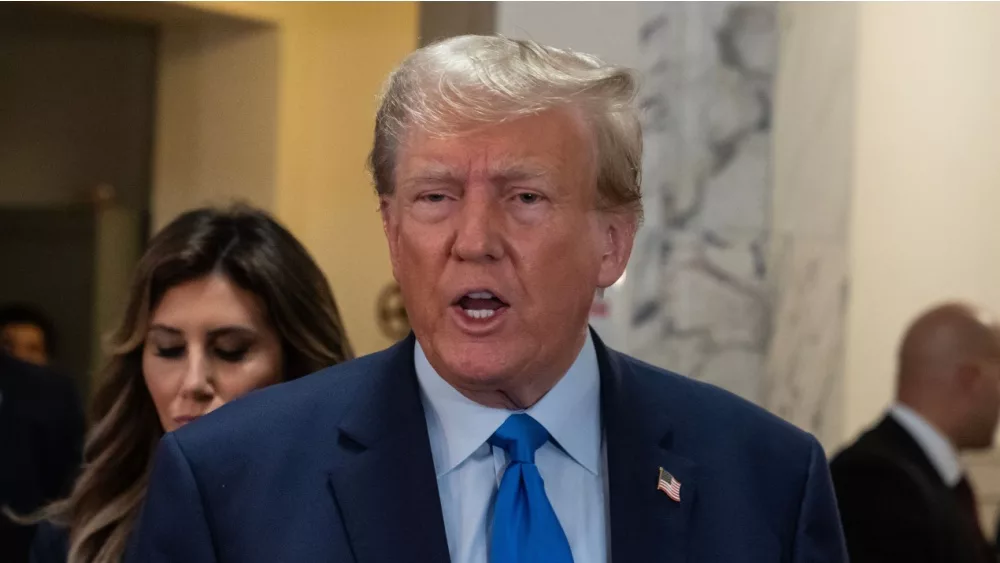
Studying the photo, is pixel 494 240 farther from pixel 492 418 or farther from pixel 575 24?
pixel 575 24

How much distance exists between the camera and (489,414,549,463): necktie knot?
5.33 feet

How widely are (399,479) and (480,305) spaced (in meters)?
0.23

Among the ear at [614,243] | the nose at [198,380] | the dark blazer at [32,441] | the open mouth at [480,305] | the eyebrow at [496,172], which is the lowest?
the dark blazer at [32,441]

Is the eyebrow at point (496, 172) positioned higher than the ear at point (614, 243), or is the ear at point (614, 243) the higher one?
the eyebrow at point (496, 172)

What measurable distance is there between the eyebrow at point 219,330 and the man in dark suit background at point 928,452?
160 cm

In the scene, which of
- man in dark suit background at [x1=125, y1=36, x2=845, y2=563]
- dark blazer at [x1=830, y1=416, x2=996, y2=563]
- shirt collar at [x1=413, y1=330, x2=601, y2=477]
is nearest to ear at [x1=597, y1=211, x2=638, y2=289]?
man in dark suit background at [x1=125, y1=36, x2=845, y2=563]

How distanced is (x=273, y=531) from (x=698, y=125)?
2.29 m

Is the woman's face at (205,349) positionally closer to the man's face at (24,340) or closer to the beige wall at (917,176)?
the beige wall at (917,176)

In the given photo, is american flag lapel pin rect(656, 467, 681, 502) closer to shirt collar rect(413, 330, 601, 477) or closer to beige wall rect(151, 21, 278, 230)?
shirt collar rect(413, 330, 601, 477)

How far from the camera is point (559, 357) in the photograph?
1.64m

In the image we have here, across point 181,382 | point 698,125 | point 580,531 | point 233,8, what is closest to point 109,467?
point 181,382

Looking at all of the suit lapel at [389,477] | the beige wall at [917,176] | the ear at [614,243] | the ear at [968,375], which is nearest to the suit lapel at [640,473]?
the ear at [614,243]

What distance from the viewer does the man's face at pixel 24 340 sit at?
17.9ft

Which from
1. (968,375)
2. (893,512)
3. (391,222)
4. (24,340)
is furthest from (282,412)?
(24,340)
